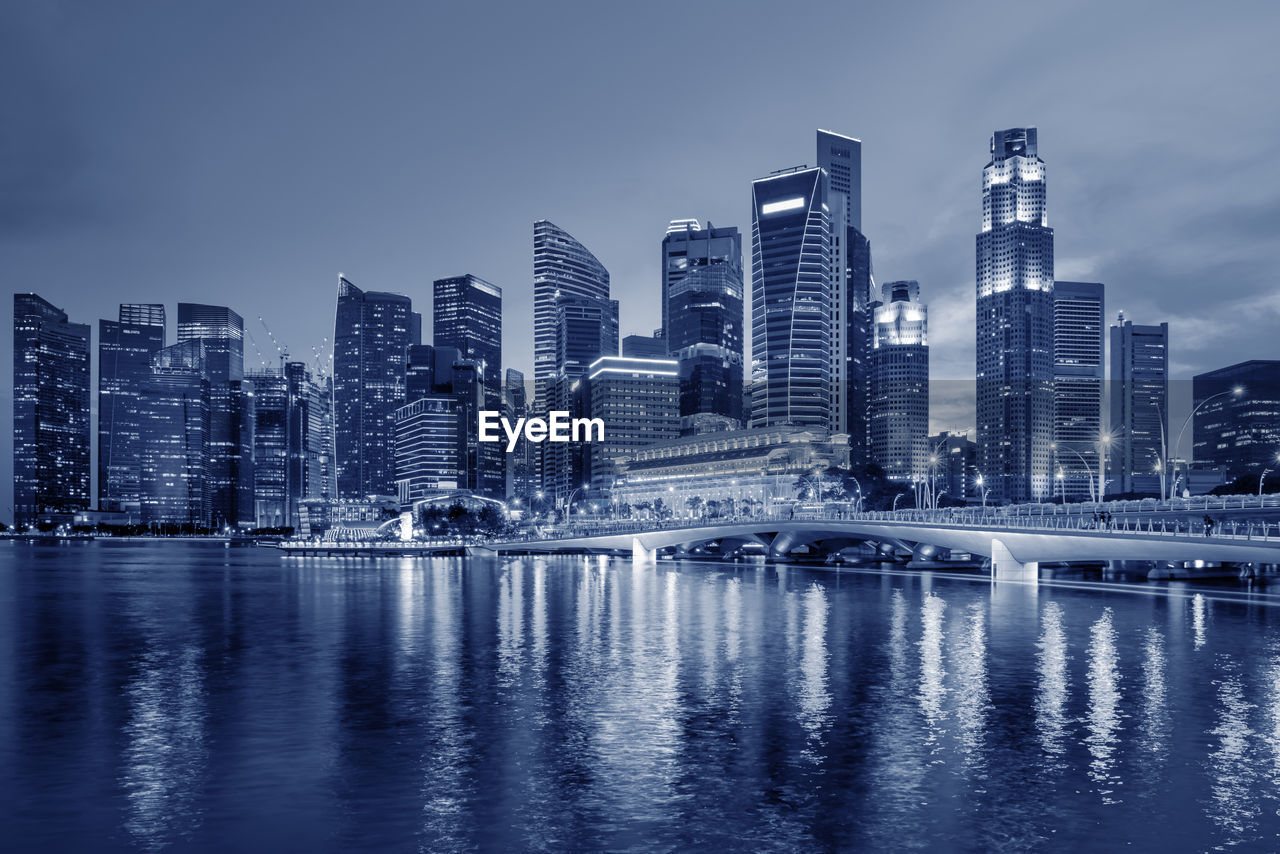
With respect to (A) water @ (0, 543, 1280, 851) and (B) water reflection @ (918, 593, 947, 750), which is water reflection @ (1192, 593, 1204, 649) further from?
(B) water reflection @ (918, 593, 947, 750)

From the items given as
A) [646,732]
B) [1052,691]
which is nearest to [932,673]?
[1052,691]

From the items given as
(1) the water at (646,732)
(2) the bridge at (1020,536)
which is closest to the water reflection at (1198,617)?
(1) the water at (646,732)

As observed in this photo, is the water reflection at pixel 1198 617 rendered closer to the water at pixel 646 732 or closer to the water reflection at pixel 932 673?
the water at pixel 646 732

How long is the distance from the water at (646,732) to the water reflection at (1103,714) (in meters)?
0.16

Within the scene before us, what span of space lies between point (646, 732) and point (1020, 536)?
63.9 m

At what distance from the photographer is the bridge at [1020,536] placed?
66688mm

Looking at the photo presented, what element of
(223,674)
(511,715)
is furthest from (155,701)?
(511,715)

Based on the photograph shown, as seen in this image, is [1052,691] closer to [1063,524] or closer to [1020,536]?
[1020,536]

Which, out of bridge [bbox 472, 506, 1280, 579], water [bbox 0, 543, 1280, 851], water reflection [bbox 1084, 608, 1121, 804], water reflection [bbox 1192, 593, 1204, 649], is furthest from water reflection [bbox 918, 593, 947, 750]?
bridge [bbox 472, 506, 1280, 579]

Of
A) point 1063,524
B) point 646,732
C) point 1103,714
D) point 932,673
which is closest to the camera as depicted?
point 646,732

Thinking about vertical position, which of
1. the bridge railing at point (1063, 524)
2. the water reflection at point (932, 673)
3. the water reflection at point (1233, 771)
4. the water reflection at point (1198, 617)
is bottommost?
the water reflection at point (1198, 617)

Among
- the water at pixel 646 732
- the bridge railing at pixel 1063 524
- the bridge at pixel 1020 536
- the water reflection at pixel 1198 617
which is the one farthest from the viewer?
the bridge railing at pixel 1063 524

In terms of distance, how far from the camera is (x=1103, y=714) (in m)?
33.2

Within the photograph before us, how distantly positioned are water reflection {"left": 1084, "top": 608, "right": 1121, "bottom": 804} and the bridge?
16.5 metres
